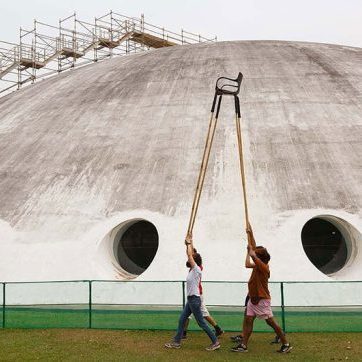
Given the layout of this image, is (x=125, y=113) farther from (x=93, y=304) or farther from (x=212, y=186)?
(x=93, y=304)

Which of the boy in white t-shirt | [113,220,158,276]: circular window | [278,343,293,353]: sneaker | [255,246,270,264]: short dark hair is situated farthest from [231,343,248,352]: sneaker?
[113,220,158,276]: circular window

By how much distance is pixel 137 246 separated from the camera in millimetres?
14062

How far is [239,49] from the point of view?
68.8 feet

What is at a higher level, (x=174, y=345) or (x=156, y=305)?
(x=174, y=345)

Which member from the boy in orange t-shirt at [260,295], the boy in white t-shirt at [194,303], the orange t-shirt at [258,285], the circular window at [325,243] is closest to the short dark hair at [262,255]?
the boy in orange t-shirt at [260,295]

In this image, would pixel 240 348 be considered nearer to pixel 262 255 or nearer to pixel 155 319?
pixel 262 255

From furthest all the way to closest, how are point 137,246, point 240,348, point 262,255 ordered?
point 137,246
point 240,348
point 262,255

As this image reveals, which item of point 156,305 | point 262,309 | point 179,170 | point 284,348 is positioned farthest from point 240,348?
point 179,170

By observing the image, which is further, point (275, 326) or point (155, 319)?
point (155, 319)

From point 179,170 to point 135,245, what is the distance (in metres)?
2.38

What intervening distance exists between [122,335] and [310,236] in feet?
19.3

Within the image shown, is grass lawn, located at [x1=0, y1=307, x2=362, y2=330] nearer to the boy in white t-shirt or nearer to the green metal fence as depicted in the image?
the green metal fence

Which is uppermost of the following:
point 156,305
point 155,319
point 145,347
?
point 145,347

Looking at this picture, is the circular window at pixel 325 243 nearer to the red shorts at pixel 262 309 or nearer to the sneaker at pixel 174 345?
the red shorts at pixel 262 309
